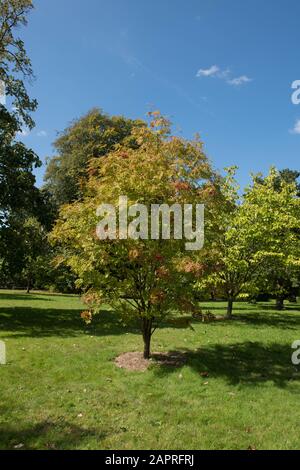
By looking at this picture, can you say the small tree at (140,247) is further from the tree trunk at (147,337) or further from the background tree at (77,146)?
the background tree at (77,146)

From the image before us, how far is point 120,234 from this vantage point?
963 cm

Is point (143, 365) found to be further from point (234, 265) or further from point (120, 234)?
point (234, 265)

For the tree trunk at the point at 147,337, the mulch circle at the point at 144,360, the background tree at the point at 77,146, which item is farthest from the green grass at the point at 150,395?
the background tree at the point at 77,146

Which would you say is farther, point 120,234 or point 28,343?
point 28,343

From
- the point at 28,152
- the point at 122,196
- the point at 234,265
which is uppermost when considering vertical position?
the point at 28,152

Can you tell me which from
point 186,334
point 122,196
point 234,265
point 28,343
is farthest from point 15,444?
point 234,265

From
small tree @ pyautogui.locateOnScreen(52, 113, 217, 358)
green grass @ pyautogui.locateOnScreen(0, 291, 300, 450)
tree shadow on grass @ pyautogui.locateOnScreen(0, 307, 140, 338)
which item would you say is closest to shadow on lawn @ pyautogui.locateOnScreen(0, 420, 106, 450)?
green grass @ pyautogui.locateOnScreen(0, 291, 300, 450)

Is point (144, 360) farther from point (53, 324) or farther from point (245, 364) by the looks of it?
point (53, 324)

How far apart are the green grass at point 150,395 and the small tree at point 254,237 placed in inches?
236

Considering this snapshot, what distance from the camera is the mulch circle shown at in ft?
33.4

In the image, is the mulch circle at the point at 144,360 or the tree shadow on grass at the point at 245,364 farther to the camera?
the mulch circle at the point at 144,360

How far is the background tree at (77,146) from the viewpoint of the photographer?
33250mm

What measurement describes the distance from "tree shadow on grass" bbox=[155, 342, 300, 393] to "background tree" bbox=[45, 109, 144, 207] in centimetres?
2317

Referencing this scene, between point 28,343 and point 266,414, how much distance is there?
8.00 meters
